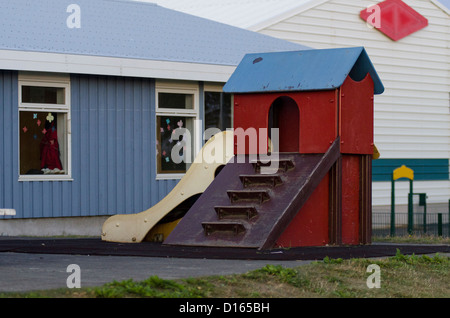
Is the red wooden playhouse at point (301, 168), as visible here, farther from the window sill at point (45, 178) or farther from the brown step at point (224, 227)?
the window sill at point (45, 178)

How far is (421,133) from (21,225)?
14.1 meters

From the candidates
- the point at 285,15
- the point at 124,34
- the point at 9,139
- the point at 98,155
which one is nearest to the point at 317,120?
the point at 98,155

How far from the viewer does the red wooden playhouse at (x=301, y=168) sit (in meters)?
11.5

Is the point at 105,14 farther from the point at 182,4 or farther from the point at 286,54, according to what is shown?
the point at 182,4

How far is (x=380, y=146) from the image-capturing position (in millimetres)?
24625

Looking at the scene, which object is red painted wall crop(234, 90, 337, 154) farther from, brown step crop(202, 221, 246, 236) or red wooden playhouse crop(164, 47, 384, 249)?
brown step crop(202, 221, 246, 236)

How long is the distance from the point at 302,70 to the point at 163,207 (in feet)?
9.69

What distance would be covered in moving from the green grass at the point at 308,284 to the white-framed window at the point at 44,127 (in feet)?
25.1

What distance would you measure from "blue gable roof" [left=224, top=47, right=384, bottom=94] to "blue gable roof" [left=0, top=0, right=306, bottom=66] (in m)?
3.41

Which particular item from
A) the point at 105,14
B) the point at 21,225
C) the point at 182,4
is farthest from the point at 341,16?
the point at 21,225

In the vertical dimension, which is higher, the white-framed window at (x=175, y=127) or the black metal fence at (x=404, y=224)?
the white-framed window at (x=175, y=127)

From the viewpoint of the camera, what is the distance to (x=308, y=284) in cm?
792

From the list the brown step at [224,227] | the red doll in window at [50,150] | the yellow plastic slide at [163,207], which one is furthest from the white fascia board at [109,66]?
the brown step at [224,227]

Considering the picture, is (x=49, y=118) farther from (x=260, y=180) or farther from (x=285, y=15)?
(x=285, y=15)
